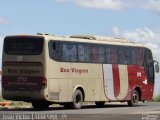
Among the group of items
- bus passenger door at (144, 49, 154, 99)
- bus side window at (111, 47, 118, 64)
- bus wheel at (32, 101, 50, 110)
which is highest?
bus side window at (111, 47, 118, 64)

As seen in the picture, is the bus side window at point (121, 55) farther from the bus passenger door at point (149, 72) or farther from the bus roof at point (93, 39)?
the bus passenger door at point (149, 72)

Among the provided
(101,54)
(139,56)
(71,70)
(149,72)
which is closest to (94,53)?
(101,54)

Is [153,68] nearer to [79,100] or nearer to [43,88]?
[79,100]

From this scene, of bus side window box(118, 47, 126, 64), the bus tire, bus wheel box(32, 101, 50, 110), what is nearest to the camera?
the bus tire

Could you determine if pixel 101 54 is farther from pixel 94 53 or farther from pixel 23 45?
pixel 23 45

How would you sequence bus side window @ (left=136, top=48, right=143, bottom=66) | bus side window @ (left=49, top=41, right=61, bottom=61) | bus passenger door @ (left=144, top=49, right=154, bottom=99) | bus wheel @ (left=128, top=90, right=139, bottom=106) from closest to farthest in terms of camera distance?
bus side window @ (left=49, top=41, right=61, bottom=61) < bus wheel @ (left=128, top=90, right=139, bottom=106) < bus side window @ (left=136, top=48, right=143, bottom=66) < bus passenger door @ (left=144, top=49, right=154, bottom=99)

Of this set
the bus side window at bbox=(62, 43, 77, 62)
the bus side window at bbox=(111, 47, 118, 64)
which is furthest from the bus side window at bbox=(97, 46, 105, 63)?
the bus side window at bbox=(62, 43, 77, 62)

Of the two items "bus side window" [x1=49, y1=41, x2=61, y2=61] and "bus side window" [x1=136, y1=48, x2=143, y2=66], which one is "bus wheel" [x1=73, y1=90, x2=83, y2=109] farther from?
"bus side window" [x1=136, y1=48, x2=143, y2=66]

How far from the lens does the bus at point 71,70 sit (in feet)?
97.9

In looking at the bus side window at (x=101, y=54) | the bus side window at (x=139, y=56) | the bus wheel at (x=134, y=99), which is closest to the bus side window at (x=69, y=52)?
the bus side window at (x=101, y=54)

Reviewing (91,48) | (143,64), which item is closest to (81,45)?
(91,48)

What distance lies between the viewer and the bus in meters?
29.8

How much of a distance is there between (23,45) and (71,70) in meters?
2.72

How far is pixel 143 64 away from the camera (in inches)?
1464
